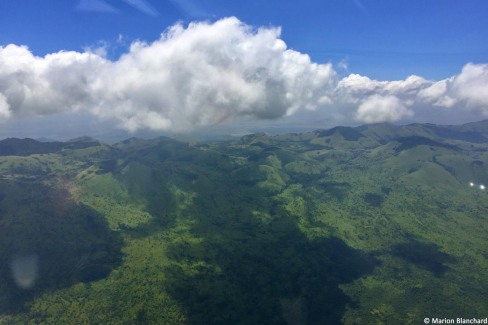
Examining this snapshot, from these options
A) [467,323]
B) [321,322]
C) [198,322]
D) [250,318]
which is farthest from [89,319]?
[467,323]

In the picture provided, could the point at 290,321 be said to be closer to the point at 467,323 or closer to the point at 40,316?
the point at 467,323

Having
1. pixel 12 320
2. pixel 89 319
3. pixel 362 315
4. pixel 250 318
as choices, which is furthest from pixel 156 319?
pixel 362 315

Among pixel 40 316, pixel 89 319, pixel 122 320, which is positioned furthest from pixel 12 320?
pixel 122 320

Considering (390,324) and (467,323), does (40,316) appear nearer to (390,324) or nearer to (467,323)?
(390,324)

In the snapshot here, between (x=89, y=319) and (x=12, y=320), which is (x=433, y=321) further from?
(x=12, y=320)

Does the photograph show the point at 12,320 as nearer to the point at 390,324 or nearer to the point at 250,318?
the point at 250,318
